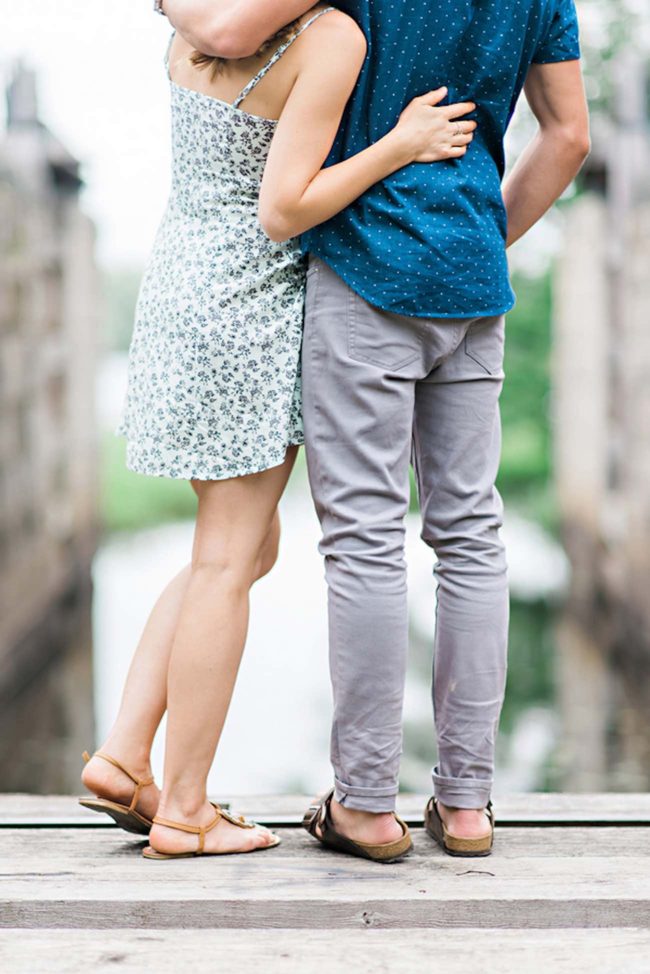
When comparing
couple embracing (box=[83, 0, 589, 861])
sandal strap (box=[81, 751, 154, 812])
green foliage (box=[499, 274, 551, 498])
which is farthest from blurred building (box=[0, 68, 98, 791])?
green foliage (box=[499, 274, 551, 498])

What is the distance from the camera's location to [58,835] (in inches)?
57.8

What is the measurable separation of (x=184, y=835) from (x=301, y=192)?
26.2 inches

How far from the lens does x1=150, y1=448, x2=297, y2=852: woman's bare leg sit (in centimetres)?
133

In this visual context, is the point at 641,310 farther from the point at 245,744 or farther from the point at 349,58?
the point at 349,58

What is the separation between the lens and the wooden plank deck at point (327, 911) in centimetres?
115

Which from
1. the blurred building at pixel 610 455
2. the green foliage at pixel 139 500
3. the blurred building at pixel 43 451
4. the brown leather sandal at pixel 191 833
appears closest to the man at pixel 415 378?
the brown leather sandal at pixel 191 833

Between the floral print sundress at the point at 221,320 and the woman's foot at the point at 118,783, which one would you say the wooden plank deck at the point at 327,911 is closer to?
the woman's foot at the point at 118,783

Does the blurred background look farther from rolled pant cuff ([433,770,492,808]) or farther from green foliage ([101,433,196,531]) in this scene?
rolled pant cuff ([433,770,492,808])

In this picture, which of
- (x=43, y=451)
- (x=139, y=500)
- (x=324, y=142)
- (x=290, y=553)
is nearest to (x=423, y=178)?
(x=324, y=142)

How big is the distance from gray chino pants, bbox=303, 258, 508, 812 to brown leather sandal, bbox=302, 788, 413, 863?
0.05 metres

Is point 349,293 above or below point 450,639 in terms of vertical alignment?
above

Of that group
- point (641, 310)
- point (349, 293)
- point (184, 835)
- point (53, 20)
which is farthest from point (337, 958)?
point (53, 20)

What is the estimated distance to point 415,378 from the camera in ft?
4.27

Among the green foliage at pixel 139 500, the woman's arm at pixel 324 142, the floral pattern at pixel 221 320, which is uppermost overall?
the woman's arm at pixel 324 142
